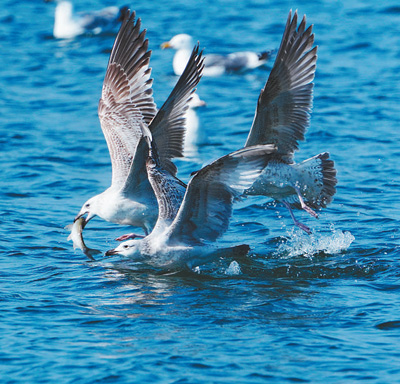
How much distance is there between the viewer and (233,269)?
8.52 m

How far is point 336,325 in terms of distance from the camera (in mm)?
7047

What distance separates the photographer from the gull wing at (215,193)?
7.09 m

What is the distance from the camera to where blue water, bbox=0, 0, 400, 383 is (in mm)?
6484

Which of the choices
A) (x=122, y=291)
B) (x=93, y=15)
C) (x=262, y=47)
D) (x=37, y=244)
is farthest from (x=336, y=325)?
(x=93, y=15)

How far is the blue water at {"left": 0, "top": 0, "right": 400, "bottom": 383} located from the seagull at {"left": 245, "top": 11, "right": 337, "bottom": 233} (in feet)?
1.76

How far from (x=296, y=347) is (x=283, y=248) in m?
2.83

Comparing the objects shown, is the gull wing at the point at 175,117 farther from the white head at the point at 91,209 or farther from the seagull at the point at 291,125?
the white head at the point at 91,209

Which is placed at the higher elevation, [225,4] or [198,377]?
[225,4]

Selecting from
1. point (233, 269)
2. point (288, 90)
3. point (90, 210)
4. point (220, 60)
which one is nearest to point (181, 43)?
point (220, 60)

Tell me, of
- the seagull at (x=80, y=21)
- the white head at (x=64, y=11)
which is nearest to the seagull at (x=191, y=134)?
the seagull at (x=80, y=21)

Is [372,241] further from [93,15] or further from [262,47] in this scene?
[93,15]

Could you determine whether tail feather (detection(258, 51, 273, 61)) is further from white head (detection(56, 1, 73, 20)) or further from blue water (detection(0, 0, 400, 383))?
white head (detection(56, 1, 73, 20))

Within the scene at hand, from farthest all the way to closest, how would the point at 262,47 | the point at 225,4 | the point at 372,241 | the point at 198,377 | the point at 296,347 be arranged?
the point at 225,4, the point at 262,47, the point at 372,241, the point at 296,347, the point at 198,377

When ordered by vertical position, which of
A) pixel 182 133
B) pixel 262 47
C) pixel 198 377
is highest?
pixel 262 47
